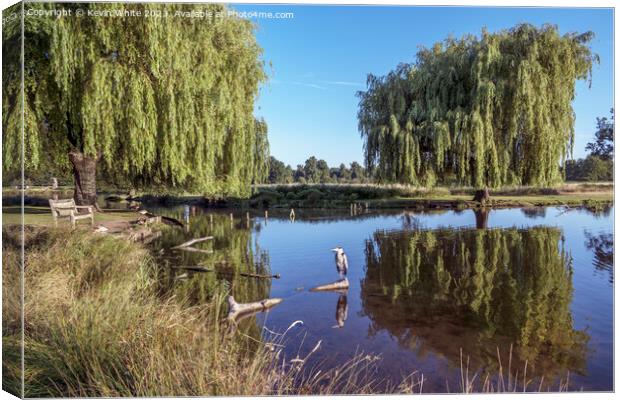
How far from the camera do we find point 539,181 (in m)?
12.4

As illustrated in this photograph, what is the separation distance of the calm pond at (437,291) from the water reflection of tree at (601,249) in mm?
34

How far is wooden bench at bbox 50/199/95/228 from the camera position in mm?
6450

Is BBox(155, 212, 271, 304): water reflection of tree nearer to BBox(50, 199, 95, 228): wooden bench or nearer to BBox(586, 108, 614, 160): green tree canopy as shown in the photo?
BBox(50, 199, 95, 228): wooden bench

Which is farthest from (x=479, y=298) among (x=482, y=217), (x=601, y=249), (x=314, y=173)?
(x=482, y=217)

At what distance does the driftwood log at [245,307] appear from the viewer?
18.2 feet

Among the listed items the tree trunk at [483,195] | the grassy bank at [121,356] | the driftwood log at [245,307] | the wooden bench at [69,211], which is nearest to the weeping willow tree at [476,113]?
the tree trunk at [483,195]

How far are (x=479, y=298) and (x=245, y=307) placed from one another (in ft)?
11.6

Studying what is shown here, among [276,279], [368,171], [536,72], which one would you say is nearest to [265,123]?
[368,171]

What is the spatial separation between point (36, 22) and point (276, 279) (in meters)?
4.99

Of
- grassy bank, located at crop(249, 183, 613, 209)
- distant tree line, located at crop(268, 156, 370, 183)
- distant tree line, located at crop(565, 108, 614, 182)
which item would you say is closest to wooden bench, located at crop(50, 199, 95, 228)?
distant tree line, located at crop(268, 156, 370, 183)

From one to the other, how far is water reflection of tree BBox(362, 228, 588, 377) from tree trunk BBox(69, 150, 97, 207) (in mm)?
4888

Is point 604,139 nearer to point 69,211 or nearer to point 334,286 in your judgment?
point 334,286

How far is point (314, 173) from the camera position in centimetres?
781

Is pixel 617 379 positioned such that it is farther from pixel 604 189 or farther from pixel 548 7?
pixel 548 7
